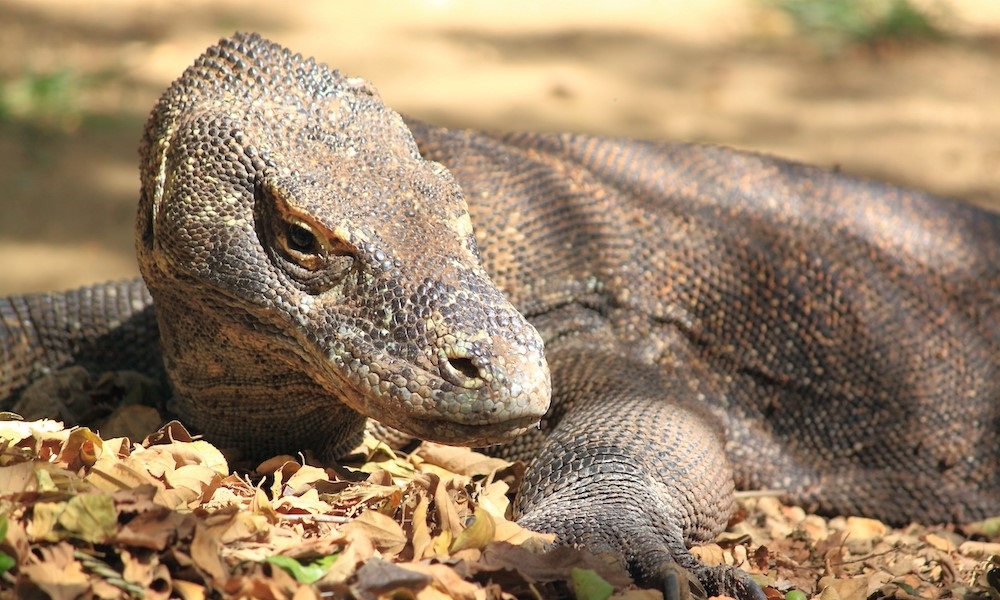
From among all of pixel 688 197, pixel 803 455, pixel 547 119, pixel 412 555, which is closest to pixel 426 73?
pixel 547 119

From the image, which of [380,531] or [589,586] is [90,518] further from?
[589,586]

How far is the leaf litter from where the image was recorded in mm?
3041

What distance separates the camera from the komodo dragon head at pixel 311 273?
3270 millimetres

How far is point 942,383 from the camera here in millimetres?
5535

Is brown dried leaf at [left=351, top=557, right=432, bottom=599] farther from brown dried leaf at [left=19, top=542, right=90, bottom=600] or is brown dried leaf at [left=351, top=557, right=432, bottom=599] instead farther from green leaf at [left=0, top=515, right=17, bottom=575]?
green leaf at [left=0, top=515, right=17, bottom=575]

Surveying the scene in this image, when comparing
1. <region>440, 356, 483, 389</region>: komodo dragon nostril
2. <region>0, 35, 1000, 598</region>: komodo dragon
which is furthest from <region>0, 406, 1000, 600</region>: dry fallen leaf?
<region>440, 356, 483, 389</region>: komodo dragon nostril

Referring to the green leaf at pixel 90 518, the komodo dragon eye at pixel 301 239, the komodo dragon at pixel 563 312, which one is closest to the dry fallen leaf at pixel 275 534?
the green leaf at pixel 90 518

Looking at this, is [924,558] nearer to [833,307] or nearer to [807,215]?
[833,307]

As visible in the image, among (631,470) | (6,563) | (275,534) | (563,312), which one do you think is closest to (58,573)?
(6,563)

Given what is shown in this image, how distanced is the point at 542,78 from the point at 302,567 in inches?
305

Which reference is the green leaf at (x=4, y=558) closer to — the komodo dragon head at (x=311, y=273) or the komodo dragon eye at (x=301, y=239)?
the komodo dragon head at (x=311, y=273)

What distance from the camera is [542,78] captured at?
10.4m

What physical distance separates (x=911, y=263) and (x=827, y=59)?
18.4ft

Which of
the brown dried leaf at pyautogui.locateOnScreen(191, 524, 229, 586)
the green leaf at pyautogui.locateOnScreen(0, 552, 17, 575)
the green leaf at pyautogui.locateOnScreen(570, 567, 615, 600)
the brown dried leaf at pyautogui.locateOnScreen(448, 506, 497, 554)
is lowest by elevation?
the green leaf at pyautogui.locateOnScreen(570, 567, 615, 600)
